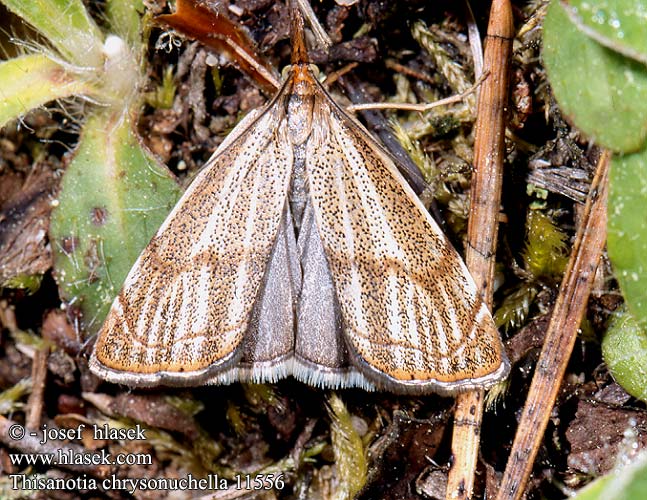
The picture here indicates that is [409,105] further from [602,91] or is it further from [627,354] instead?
[627,354]

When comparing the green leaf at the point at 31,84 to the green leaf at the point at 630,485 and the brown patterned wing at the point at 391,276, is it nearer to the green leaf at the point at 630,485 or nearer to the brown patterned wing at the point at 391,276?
the brown patterned wing at the point at 391,276

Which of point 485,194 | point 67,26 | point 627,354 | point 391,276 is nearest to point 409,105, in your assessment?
point 485,194

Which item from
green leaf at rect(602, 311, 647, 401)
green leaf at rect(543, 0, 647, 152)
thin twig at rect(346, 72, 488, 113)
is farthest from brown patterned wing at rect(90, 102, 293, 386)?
green leaf at rect(602, 311, 647, 401)

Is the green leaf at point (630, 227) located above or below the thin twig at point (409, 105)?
below

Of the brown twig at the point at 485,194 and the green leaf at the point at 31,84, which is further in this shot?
the green leaf at the point at 31,84

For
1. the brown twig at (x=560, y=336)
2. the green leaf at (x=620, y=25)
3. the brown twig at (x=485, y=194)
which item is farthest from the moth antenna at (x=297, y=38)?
the brown twig at (x=560, y=336)

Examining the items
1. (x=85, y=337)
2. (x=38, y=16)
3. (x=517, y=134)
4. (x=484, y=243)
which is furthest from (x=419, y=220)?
(x=38, y=16)

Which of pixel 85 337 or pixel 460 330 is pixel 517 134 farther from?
pixel 85 337
